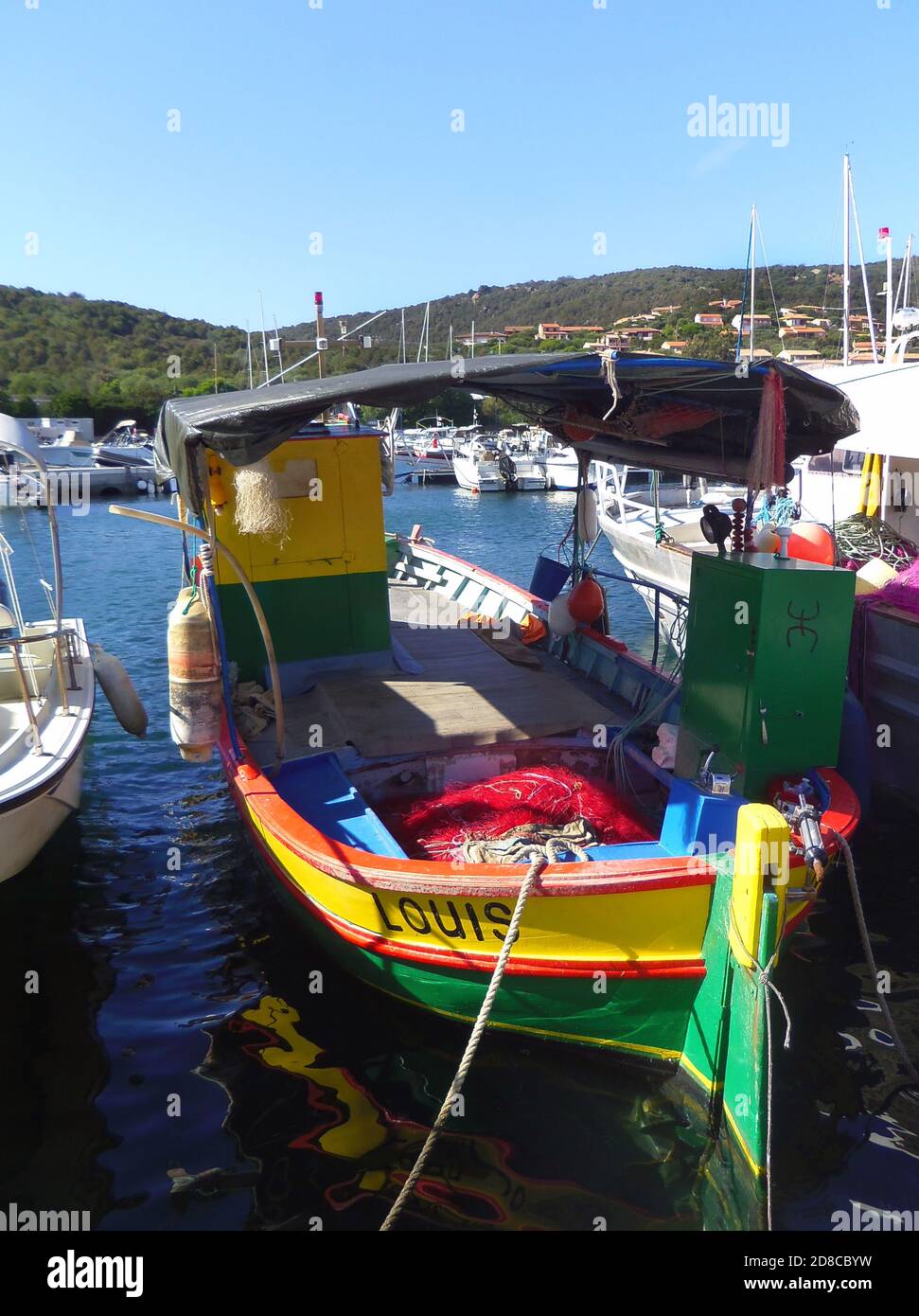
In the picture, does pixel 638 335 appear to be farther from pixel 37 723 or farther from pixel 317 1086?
pixel 317 1086

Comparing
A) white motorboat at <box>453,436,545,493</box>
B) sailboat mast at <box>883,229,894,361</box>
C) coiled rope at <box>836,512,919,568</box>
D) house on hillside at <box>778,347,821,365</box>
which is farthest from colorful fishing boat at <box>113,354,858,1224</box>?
white motorboat at <box>453,436,545,493</box>

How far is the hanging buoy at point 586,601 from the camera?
8.60 metres

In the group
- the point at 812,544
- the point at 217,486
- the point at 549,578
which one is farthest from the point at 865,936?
the point at 549,578

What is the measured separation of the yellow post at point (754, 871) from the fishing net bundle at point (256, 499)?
4636 mm

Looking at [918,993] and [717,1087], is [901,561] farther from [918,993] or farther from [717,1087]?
[717,1087]

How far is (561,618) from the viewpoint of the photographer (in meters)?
8.67

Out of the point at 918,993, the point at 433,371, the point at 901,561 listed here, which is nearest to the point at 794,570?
the point at 433,371

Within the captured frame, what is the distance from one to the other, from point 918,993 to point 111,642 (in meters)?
14.0

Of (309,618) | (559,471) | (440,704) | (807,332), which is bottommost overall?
(440,704)

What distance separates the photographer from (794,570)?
4.91 metres

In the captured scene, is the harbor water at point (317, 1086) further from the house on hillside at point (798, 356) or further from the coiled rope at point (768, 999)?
the house on hillside at point (798, 356)

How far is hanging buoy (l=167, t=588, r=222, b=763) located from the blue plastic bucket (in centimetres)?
488

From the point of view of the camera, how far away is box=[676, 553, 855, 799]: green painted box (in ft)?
16.3

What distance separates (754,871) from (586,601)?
4.77m
